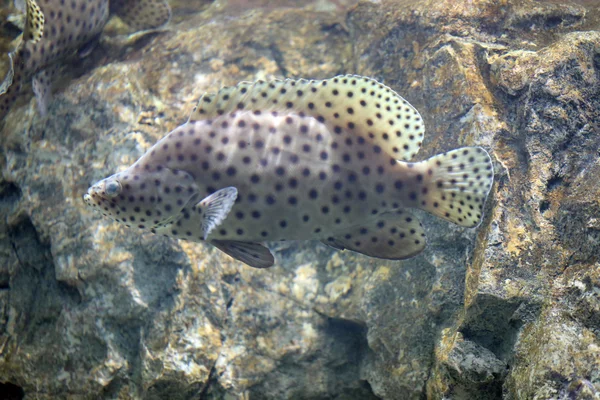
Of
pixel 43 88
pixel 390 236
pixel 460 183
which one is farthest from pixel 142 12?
pixel 460 183

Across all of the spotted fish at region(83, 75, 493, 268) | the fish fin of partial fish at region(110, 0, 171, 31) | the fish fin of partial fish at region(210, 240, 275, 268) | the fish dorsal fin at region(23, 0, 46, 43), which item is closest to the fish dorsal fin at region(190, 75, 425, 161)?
the spotted fish at region(83, 75, 493, 268)

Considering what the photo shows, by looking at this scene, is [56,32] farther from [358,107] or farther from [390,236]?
[390,236]

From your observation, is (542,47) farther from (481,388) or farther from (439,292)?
(481,388)

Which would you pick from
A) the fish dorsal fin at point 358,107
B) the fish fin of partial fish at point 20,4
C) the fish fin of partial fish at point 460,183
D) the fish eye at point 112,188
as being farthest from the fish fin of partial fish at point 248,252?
the fish fin of partial fish at point 20,4

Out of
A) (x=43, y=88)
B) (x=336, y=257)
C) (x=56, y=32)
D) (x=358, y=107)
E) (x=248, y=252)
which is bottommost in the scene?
(x=336, y=257)

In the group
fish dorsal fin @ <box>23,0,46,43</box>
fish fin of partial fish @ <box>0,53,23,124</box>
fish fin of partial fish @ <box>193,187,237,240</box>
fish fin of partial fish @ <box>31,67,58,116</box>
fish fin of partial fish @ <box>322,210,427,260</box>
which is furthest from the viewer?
fish fin of partial fish @ <box>31,67,58,116</box>

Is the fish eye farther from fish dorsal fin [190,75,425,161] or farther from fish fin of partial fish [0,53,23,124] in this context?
fish fin of partial fish [0,53,23,124]
